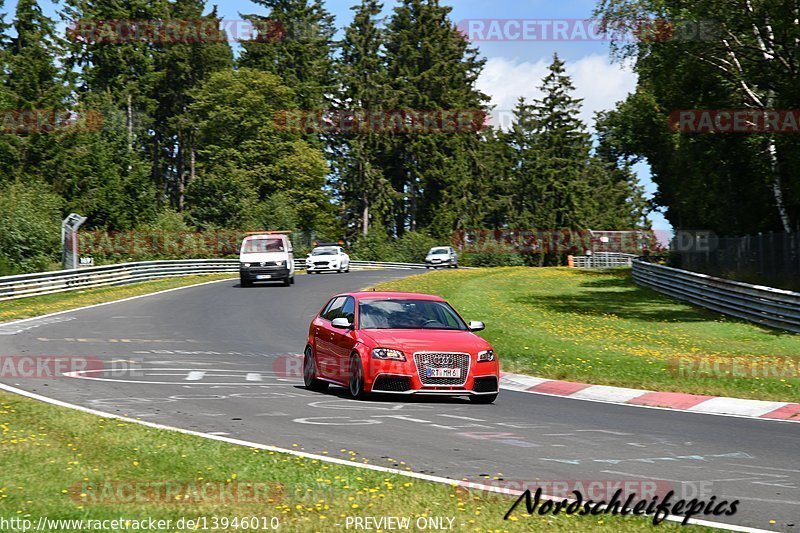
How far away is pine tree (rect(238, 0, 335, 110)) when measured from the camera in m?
102

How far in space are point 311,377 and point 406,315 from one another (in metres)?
1.83

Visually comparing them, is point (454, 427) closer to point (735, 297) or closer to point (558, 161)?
point (735, 297)

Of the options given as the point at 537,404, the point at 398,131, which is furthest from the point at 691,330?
the point at 398,131

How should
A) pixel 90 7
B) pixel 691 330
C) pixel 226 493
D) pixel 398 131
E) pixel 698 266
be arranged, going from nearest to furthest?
pixel 226 493, pixel 691 330, pixel 698 266, pixel 90 7, pixel 398 131

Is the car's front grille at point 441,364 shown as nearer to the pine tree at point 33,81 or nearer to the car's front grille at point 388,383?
the car's front grille at point 388,383

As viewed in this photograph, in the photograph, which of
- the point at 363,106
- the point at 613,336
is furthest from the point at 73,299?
the point at 363,106

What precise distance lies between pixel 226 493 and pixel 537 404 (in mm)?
8014

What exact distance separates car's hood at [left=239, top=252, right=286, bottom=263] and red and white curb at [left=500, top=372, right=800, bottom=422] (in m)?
27.0

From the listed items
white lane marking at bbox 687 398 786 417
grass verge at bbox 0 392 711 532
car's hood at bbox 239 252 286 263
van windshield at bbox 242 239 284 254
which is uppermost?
van windshield at bbox 242 239 284 254

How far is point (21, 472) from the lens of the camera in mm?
8664

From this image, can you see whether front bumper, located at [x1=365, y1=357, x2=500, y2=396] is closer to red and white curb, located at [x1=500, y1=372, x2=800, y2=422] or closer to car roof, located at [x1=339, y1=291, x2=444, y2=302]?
car roof, located at [x1=339, y1=291, x2=444, y2=302]

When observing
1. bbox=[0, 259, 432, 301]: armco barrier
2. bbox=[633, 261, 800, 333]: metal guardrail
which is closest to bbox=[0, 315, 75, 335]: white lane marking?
bbox=[0, 259, 432, 301]: armco barrier

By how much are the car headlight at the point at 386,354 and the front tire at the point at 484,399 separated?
4.54ft

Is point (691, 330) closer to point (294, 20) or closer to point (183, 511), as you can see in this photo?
point (183, 511)
